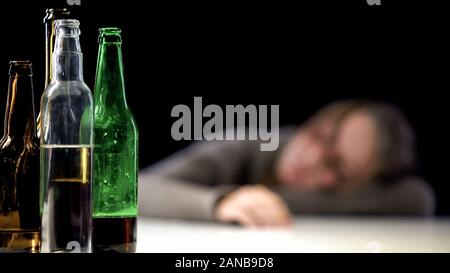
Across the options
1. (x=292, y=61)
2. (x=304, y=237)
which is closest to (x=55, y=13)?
(x=304, y=237)

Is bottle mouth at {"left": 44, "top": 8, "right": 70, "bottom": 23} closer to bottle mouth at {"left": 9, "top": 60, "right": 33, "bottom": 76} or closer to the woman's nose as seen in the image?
bottle mouth at {"left": 9, "top": 60, "right": 33, "bottom": 76}

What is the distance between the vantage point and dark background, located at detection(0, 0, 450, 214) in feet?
8.42

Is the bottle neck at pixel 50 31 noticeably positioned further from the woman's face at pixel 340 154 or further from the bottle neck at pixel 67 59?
the woman's face at pixel 340 154

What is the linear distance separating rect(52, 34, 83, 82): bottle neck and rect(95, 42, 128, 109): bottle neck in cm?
4

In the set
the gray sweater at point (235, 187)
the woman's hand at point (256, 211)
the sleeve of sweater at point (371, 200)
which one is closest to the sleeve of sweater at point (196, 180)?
the gray sweater at point (235, 187)

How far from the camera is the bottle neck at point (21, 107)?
0.83 meters

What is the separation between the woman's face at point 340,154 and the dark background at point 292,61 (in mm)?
482

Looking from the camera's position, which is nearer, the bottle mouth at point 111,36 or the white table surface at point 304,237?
the bottle mouth at point 111,36

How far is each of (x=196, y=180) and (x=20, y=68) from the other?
157cm

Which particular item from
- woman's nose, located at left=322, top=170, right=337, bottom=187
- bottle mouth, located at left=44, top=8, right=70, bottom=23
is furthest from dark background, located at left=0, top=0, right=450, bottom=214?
bottle mouth, located at left=44, top=8, right=70, bottom=23
